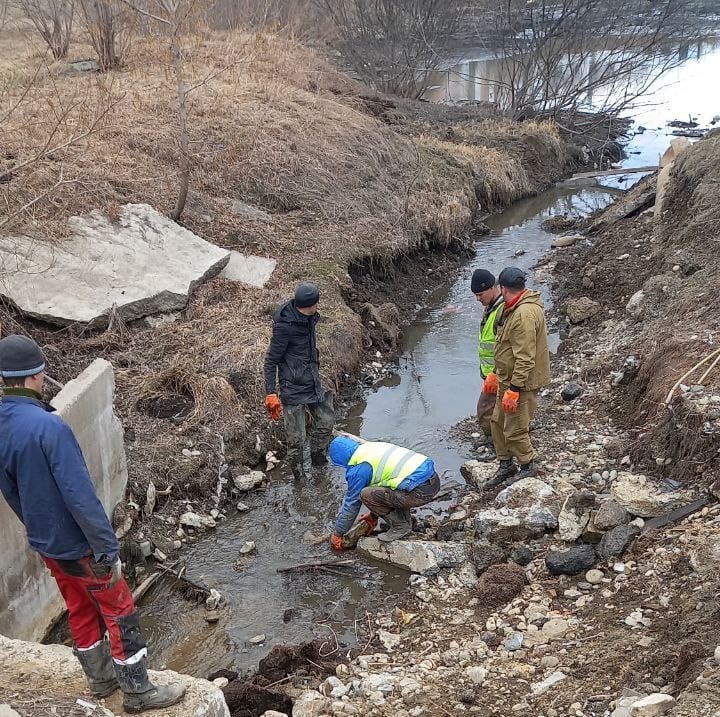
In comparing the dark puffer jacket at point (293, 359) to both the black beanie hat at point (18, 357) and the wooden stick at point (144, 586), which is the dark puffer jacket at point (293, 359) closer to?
the wooden stick at point (144, 586)

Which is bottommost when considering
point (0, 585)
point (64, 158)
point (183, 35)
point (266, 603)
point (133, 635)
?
point (266, 603)

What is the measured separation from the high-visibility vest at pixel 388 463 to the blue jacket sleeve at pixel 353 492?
2.0 inches

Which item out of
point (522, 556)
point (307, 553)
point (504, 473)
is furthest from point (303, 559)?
point (504, 473)

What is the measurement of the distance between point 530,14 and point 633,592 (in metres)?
19.8

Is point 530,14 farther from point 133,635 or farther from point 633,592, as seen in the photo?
point 133,635

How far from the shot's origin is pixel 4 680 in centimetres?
402

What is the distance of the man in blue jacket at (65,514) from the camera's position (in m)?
3.37

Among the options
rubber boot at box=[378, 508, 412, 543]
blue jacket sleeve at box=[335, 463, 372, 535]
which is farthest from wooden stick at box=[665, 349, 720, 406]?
blue jacket sleeve at box=[335, 463, 372, 535]

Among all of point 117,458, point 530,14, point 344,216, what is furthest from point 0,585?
point 530,14

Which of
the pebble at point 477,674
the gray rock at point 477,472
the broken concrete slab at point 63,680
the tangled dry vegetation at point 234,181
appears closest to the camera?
the broken concrete slab at point 63,680

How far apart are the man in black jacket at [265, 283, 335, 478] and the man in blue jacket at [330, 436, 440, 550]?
1175mm

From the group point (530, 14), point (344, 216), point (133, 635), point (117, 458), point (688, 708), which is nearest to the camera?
point (688, 708)

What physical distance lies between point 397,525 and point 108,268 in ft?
16.3

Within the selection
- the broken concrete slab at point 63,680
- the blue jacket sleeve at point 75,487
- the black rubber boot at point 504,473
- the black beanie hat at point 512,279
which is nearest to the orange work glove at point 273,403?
the black rubber boot at point 504,473
